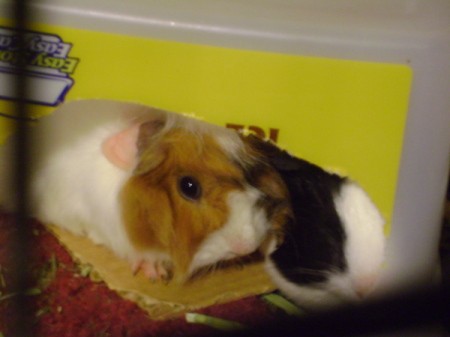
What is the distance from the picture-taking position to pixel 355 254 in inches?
23.5

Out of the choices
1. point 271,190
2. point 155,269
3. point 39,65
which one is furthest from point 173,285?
point 39,65

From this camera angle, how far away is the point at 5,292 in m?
0.61

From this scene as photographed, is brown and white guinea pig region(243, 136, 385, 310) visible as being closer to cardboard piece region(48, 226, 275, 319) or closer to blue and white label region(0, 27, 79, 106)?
cardboard piece region(48, 226, 275, 319)

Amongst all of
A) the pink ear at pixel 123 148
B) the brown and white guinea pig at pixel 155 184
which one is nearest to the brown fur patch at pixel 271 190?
the brown and white guinea pig at pixel 155 184

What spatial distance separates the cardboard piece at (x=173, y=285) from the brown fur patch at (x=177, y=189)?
0.14 feet

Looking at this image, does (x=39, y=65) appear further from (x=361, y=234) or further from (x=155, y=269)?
(x=361, y=234)

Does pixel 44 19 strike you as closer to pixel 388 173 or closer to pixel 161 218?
pixel 161 218

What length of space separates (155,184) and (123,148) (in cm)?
5

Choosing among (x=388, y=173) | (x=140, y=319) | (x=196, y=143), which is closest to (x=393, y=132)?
(x=388, y=173)

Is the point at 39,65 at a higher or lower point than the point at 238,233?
higher

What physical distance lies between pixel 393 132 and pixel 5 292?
0.40 meters

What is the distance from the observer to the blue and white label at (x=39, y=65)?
1.72 feet

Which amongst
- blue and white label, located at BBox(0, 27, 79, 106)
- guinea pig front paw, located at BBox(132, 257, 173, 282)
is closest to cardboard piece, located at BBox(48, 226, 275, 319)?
guinea pig front paw, located at BBox(132, 257, 173, 282)

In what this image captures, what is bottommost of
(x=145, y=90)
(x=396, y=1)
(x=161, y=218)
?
(x=161, y=218)
